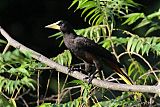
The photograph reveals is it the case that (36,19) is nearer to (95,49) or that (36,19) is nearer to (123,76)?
(95,49)

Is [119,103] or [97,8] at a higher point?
[97,8]

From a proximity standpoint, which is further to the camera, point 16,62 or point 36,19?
point 36,19

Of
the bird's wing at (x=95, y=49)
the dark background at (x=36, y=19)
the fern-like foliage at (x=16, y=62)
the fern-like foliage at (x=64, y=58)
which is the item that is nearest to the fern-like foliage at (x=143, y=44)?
the bird's wing at (x=95, y=49)

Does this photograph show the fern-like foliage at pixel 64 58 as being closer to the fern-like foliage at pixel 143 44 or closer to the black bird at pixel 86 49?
the black bird at pixel 86 49

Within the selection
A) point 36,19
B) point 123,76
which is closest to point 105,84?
point 123,76

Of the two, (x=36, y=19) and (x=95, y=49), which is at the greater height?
(x=36, y=19)

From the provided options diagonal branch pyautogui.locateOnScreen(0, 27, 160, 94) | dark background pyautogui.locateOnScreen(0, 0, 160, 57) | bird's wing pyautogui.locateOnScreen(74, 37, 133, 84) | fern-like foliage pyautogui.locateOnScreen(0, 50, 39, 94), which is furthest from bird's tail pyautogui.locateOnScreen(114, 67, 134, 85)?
dark background pyautogui.locateOnScreen(0, 0, 160, 57)

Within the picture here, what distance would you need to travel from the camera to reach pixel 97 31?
3131mm

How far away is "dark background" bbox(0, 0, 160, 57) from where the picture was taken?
5832mm

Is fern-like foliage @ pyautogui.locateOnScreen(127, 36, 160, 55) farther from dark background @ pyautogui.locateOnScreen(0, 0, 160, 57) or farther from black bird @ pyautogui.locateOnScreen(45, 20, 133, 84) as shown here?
dark background @ pyautogui.locateOnScreen(0, 0, 160, 57)

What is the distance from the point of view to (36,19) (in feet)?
19.6

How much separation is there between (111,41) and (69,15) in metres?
2.91

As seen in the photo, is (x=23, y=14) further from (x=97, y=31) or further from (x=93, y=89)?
(x=93, y=89)

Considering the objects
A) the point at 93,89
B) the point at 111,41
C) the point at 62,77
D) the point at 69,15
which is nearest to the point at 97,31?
the point at 111,41
